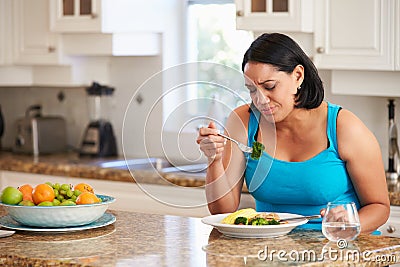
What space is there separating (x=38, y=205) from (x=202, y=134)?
53 centimetres

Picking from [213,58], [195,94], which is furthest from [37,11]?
[195,94]

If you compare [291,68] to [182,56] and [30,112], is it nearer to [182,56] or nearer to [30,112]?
[182,56]

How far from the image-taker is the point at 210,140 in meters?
2.36

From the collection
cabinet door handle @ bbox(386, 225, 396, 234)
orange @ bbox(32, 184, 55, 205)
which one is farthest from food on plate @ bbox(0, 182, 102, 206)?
cabinet door handle @ bbox(386, 225, 396, 234)

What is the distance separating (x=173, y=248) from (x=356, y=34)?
174cm

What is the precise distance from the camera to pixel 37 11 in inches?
183

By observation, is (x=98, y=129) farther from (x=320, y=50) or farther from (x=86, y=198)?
(x=86, y=198)

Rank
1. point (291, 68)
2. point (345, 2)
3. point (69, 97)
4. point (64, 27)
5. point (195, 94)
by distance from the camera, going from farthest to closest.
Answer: point (69, 97)
point (64, 27)
point (345, 2)
point (195, 94)
point (291, 68)

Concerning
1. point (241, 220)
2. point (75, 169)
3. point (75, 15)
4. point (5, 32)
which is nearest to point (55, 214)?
point (241, 220)

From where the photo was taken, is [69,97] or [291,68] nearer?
[291,68]

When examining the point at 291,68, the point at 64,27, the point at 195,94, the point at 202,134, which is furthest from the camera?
the point at 64,27

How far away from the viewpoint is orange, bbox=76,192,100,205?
2.39m

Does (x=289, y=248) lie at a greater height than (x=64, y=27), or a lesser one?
lesser

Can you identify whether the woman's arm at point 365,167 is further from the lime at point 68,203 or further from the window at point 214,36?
the window at point 214,36
